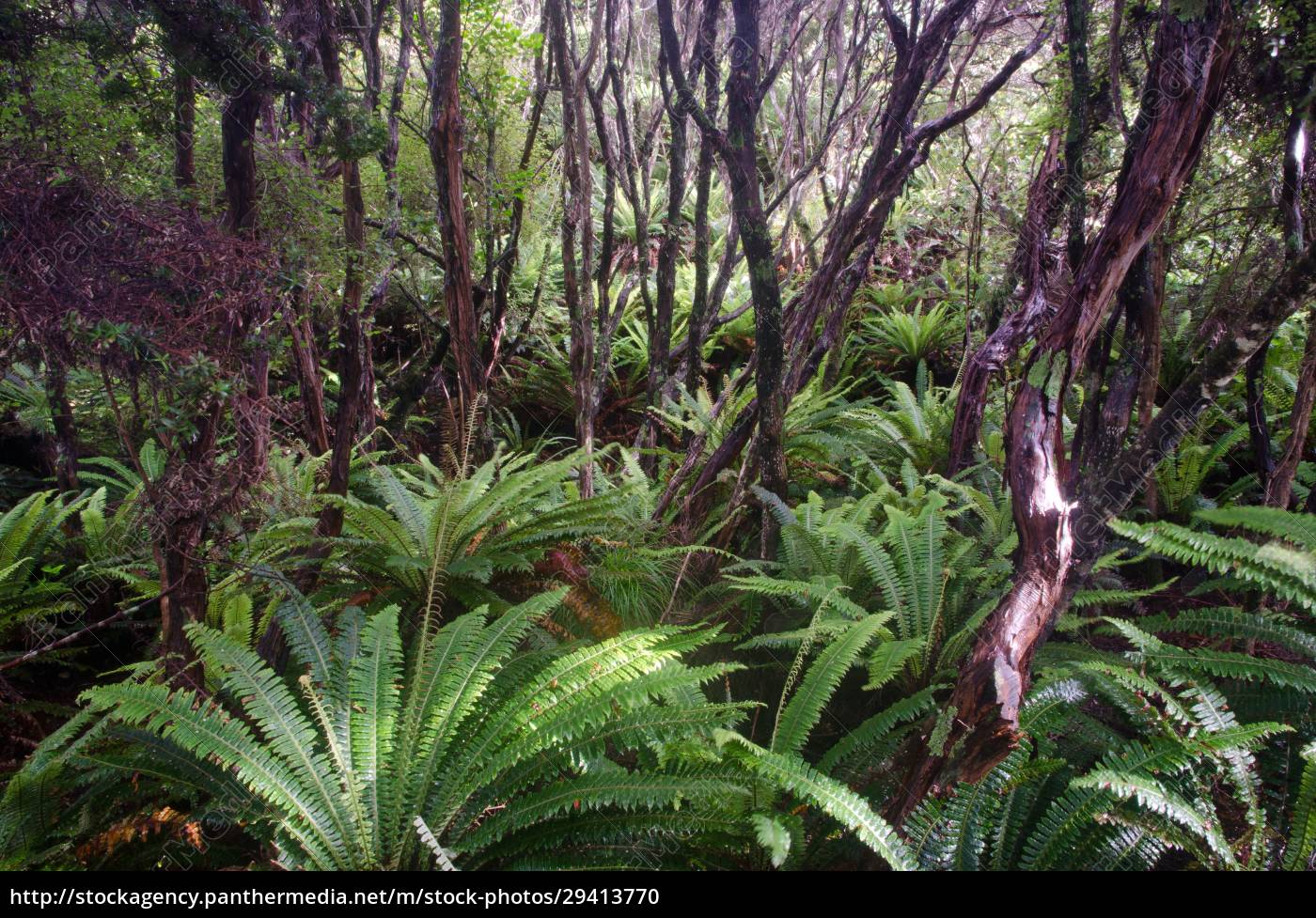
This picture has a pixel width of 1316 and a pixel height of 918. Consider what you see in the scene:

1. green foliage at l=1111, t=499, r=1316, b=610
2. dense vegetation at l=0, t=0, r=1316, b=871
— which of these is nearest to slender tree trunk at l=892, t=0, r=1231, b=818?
dense vegetation at l=0, t=0, r=1316, b=871

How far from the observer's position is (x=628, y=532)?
10.7ft

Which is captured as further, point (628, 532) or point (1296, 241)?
point (628, 532)

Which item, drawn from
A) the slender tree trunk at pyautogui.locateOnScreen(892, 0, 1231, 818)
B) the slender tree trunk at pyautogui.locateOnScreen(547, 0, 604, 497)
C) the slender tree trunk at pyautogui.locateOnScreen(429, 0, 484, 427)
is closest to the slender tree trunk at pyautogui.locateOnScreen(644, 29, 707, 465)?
the slender tree trunk at pyautogui.locateOnScreen(547, 0, 604, 497)

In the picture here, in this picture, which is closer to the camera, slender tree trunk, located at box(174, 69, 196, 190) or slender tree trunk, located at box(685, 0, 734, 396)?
slender tree trunk, located at box(174, 69, 196, 190)

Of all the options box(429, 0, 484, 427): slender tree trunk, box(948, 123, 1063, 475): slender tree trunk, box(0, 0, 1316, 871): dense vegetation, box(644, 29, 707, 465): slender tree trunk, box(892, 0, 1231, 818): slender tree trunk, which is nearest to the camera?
box(0, 0, 1316, 871): dense vegetation

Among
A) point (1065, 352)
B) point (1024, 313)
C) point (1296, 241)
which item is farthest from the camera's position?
point (1296, 241)

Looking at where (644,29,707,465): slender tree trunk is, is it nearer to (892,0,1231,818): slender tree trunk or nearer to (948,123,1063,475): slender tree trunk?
(948,123,1063,475): slender tree trunk

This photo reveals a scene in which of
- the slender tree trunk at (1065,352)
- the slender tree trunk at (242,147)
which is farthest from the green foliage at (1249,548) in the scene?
the slender tree trunk at (242,147)

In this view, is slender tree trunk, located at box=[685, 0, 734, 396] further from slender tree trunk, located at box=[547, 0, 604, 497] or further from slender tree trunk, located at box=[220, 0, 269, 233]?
slender tree trunk, located at box=[220, 0, 269, 233]

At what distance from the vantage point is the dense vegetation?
5.41 feet

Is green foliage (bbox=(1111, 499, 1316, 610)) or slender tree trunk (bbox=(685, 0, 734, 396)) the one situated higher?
slender tree trunk (bbox=(685, 0, 734, 396))

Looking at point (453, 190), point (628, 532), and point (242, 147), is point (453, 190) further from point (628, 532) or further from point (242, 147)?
point (628, 532)

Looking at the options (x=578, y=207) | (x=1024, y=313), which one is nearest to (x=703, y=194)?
(x=578, y=207)

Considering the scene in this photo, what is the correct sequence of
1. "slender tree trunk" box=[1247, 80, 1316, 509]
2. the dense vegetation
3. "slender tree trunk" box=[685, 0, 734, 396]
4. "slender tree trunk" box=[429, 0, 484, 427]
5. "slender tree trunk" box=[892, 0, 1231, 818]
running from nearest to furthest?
the dense vegetation → "slender tree trunk" box=[892, 0, 1231, 818] → "slender tree trunk" box=[1247, 80, 1316, 509] → "slender tree trunk" box=[429, 0, 484, 427] → "slender tree trunk" box=[685, 0, 734, 396]
